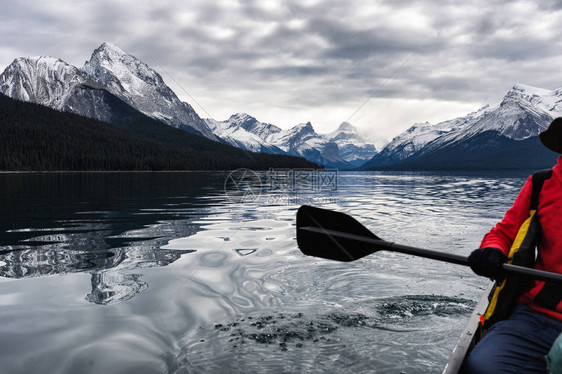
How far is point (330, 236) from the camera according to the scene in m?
4.41

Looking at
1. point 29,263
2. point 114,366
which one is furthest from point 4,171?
point 114,366

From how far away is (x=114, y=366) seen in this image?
489cm

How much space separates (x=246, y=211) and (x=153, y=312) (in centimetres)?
1503

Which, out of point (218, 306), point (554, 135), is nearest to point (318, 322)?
point (218, 306)

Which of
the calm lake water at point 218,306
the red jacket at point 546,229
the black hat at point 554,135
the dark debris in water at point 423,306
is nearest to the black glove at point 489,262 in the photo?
the red jacket at point 546,229

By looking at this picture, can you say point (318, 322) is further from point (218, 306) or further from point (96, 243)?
point (96, 243)

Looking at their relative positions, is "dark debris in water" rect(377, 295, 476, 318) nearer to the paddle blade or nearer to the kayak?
the kayak

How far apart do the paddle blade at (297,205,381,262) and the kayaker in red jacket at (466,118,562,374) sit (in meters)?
1.19

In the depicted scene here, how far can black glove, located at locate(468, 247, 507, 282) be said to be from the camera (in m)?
3.37

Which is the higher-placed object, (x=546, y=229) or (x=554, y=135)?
(x=554, y=135)

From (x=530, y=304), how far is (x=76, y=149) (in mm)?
149523

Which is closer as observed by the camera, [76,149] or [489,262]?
[489,262]

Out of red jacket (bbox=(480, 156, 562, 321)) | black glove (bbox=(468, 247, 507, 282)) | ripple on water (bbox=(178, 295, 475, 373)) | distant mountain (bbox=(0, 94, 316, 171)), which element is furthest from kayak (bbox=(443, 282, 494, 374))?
distant mountain (bbox=(0, 94, 316, 171))

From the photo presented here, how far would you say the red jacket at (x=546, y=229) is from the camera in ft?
11.8
